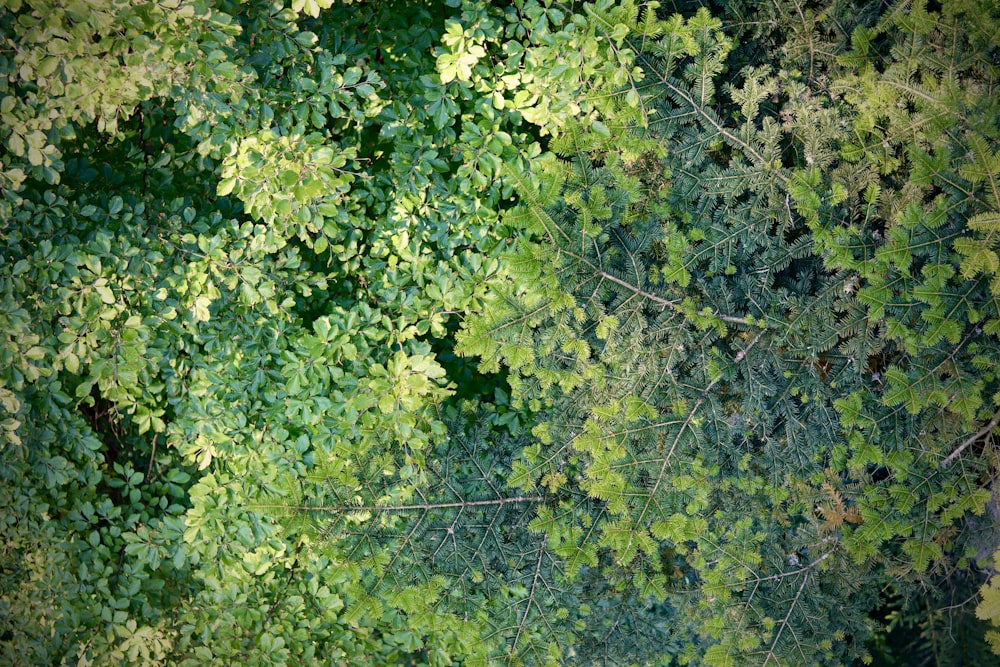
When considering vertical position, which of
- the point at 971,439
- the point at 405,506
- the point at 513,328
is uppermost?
the point at 513,328

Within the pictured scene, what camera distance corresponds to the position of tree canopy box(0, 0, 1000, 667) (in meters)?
1.81

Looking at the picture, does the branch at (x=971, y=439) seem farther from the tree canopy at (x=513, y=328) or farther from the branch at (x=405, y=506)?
the branch at (x=405, y=506)

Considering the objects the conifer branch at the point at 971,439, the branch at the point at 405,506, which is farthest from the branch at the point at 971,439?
the branch at the point at 405,506

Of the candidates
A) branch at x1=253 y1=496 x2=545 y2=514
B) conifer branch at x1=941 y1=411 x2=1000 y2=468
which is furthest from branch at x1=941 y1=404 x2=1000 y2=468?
branch at x1=253 y1=496 x2=545 y2=514

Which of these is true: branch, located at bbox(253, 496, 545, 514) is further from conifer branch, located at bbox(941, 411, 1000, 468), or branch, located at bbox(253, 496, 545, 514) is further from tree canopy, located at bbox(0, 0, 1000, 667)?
conifer branch, located at bbox(941, 411, 1000, 468)

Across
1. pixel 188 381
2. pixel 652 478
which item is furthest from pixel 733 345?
pixel 188 381

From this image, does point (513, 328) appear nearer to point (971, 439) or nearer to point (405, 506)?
point (405, 506)

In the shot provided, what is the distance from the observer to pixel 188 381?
104 inches

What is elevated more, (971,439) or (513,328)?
(513,328)

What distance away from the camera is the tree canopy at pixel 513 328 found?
1810 millimetres

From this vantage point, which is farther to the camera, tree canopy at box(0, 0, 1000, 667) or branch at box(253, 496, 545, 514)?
branch at box(253, 496, 545, 514)

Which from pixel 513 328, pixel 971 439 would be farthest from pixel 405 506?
pixel 971 439

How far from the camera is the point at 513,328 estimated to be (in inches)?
74.5

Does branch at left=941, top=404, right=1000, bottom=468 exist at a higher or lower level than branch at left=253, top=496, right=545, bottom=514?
higher
